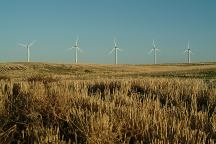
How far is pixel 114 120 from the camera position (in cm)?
812

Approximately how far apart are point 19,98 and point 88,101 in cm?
218

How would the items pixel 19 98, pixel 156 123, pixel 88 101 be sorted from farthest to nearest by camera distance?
1. pixel 19 98
2. pixel 88 101
3. pixel 156 123

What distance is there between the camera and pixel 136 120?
8.22m

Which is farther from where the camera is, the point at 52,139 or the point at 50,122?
the point at 50,122

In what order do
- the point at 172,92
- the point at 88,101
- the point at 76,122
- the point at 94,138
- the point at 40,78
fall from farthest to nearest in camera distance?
the point at 40,78 < the point at 172,92 < the point at 88,101 < the point at 76,122 < the point at 94,138

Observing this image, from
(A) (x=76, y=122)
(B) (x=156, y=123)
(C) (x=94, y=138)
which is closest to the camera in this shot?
(C) (x=94, y=138)

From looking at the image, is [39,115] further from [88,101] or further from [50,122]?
[88,101]

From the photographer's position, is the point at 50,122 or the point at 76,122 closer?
the point at 76,122

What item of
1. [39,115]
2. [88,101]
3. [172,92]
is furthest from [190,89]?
[39,115]

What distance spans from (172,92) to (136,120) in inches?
201

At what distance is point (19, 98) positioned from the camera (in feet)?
38.2

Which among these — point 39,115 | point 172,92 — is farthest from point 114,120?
point 172,92

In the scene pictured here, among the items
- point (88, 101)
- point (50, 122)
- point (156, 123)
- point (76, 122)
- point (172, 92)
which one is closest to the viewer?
point (156, 123)

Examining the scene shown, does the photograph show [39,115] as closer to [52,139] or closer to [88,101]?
[88,101]
